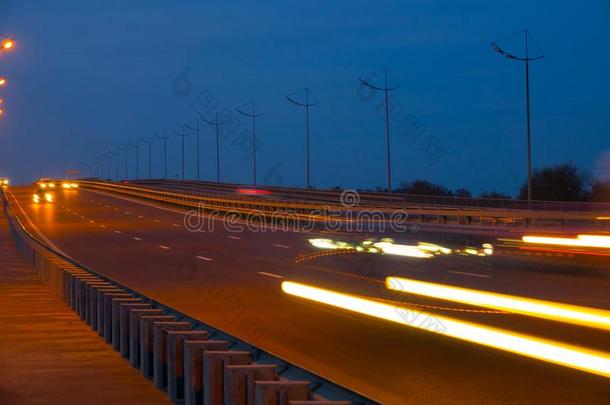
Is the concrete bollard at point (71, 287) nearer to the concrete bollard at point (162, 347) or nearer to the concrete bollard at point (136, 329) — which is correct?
the concrete bollard at point (136, 329)

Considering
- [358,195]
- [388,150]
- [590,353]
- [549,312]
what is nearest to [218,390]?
[590,353]

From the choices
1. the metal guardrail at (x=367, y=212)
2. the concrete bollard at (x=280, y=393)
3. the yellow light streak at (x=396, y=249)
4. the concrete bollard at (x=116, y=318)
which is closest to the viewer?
the concrete bollard at (x=280, y=393)

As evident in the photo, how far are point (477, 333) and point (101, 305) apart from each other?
18.3 feet

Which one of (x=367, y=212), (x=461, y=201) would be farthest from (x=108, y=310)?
(x=461, y=201)

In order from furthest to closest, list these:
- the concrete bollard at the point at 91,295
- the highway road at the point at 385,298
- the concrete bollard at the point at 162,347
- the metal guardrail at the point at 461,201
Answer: the metal guardrail at the point at 461,201 → the concrete bollard at the point at 91,295 → the highway road at the point at 385,298 → the concrete bollard at the point at 162,347

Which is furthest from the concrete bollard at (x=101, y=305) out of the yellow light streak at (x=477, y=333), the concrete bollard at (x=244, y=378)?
the concrete bollard at (x=244, y=378)

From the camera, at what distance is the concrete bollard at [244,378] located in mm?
7316

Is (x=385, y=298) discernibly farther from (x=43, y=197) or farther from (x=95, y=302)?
(x=43, y=197)

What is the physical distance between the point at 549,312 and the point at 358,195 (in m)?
83.1

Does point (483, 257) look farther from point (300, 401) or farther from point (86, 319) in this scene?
point (300, 401)

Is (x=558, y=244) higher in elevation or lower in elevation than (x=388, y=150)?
lower

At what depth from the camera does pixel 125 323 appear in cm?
1219

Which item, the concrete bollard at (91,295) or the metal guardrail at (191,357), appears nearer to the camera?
the metal guardrail at (191,357)

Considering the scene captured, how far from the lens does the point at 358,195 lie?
312 ft
